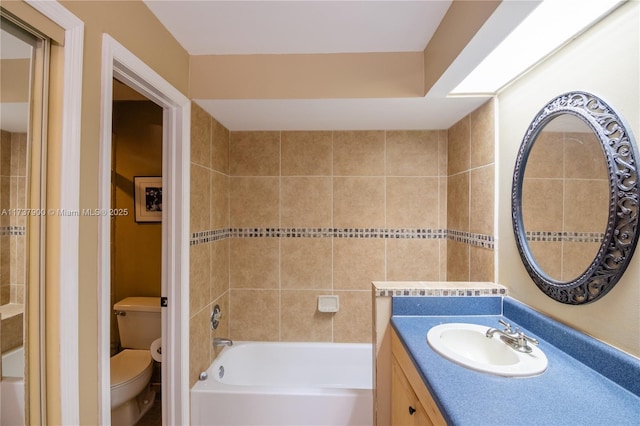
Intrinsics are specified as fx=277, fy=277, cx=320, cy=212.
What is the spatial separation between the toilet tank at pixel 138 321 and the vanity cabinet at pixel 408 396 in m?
1.86

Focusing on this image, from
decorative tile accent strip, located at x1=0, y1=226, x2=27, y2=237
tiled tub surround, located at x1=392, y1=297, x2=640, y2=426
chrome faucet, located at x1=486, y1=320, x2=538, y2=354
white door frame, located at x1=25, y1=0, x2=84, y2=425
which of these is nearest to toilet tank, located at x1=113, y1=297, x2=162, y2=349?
white door frame, located at x1=25, y1=0, x2=84, y2=425

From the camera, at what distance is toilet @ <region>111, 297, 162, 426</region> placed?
198cm

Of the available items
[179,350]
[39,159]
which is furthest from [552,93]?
[179,350]

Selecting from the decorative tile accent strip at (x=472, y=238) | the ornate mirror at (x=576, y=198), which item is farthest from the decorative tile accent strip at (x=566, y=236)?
the decorative tile accent strip at (x=472, y=238)

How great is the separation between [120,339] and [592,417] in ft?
9.52

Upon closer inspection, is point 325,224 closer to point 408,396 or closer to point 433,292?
point 433,292

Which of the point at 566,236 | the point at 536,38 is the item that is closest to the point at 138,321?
the point at 566,236

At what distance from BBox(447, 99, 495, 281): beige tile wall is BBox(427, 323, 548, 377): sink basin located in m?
0.49

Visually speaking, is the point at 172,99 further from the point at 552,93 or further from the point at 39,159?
the point at 552,93

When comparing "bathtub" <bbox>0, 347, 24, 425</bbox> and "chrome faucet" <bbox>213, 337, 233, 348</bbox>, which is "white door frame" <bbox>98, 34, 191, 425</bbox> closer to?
"chrome faucet" <bbox>213, 337, 233, 348</bbox>

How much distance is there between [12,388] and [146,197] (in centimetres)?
177

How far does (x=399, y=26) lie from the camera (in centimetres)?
138

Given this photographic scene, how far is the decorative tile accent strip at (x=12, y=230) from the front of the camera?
0.79m

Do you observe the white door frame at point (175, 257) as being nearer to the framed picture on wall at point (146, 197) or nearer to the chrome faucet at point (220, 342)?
the chrome faucet at point (220, 342)
